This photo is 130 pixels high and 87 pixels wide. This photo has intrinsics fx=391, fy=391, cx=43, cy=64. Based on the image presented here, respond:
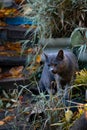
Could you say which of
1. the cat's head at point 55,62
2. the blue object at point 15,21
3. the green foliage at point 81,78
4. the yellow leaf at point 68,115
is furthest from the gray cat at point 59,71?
the blue object at point 15,21

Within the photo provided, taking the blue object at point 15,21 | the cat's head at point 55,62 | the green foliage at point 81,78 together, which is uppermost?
the blue object at point 15,21

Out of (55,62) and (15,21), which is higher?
(15,21)

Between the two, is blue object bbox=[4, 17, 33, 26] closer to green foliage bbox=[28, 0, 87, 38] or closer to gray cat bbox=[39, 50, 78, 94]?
green foliage bbox=[28, 0, 87, 38]

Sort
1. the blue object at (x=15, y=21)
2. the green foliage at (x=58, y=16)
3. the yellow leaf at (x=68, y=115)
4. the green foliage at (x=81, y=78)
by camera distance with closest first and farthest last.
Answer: the yellow leaf at (x=68, y=115)
the green foliage at (x=81, y=78)
the green foliage at (x=58, y=16)
the blue object at (x=15, y=21)

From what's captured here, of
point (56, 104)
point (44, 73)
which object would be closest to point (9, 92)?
point (44, 73)

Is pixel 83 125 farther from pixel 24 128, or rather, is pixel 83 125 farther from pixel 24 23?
pixel 24 23

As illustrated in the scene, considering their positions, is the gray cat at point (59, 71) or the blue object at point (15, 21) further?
the blue object at point (15, 21)

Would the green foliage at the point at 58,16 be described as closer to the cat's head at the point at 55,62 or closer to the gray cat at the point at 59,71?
the gray cat at the point at 59,71

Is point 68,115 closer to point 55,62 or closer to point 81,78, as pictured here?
point 81,78

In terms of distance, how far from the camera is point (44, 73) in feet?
17.4

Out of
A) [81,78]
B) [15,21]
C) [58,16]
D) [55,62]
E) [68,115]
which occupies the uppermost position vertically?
[58,16]

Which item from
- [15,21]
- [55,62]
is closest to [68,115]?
[55,62]

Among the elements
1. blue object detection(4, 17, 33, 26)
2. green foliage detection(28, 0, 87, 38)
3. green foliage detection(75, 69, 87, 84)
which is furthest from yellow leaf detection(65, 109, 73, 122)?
blue object detection(4, 17, 33, 26)

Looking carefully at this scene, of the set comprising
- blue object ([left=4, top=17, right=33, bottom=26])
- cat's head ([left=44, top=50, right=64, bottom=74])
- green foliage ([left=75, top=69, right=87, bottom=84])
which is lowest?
green foliage ([left=75, top=69, right=87, bottom=84])
